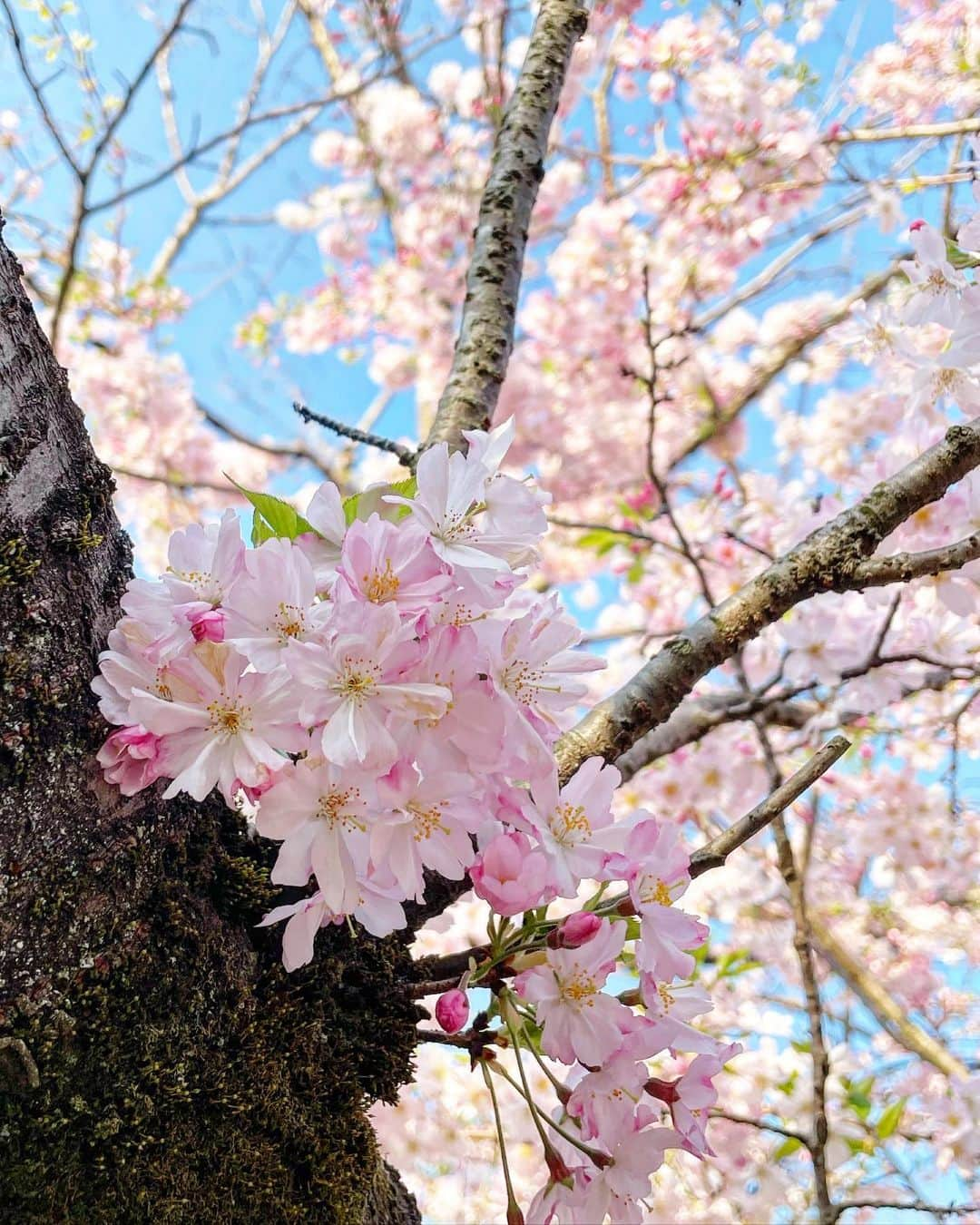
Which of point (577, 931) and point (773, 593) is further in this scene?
point (773, 593)

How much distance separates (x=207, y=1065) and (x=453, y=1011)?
20cm

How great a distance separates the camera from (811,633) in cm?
223

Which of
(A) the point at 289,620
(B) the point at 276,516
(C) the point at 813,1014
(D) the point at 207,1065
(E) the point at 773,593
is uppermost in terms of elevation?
(E) the point at 773,593

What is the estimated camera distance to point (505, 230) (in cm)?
135

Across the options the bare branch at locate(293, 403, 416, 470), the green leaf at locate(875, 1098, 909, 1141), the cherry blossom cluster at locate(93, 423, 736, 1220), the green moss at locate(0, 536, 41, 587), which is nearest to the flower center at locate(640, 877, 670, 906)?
the cherry blossom cluster at locate(93, 423, 736, 1220)

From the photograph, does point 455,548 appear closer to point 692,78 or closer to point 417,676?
point 417,676

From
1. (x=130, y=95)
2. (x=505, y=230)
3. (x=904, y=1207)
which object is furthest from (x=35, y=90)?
(x=904, y=1207)

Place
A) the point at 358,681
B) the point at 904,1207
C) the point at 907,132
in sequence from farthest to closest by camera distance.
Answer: the point at 907,132
the point at 904,1207
the point at 358,681

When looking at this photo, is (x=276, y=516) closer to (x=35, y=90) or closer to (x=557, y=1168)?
(x=557, y=1168)

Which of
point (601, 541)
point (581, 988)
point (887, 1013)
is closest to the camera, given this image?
point (581, 988)

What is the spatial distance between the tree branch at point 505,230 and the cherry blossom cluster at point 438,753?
51cm

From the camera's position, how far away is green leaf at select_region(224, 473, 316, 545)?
26.8 inches

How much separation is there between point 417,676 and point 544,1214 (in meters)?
0.50

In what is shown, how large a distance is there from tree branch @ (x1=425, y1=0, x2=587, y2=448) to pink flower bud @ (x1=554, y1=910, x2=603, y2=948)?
2.16 feet
